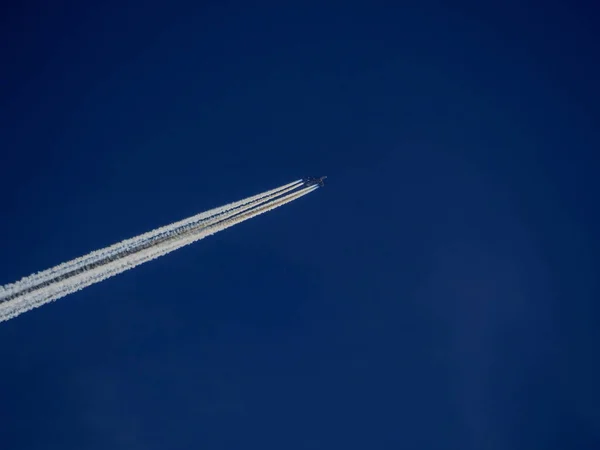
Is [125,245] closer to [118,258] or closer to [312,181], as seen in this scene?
[118,258]

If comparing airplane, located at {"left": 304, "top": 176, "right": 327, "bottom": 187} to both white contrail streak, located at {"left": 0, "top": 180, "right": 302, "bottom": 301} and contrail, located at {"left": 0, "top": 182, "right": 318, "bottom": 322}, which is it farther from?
contrail, located at {"left": 0, "top": 182, "right": 318, "bottom": 322}

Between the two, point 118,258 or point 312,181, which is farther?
point 312,181

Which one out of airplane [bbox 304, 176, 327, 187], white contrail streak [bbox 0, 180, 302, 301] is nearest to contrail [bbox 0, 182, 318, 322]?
white contrail streak [bbox 0, 180, 302, 301]

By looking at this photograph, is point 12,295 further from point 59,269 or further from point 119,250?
point 119,250

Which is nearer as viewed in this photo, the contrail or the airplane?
the contrail

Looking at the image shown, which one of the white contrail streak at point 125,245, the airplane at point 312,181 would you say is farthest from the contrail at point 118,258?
the airplane at point 312,181

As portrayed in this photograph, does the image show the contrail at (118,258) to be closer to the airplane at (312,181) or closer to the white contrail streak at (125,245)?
the white contrail streak at (125,245)

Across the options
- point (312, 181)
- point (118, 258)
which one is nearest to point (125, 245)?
point (118, 258)

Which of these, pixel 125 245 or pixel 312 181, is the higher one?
pixel 312 181

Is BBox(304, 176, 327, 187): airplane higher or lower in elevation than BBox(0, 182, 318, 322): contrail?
higher
